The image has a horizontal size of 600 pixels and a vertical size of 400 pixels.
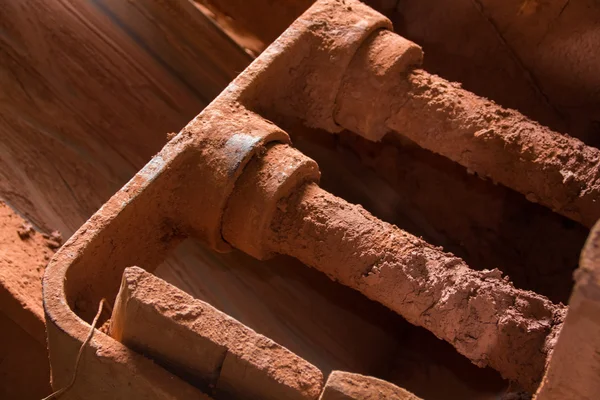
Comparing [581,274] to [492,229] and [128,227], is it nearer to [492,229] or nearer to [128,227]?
[128,227]

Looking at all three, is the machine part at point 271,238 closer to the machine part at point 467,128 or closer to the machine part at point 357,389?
the machine part at point 467,128

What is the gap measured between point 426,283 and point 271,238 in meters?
0.52

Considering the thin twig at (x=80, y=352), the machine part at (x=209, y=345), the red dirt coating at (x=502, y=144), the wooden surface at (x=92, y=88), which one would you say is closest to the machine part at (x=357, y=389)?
the machine part at (x=209, y=345)

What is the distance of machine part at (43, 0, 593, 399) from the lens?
7.04ft

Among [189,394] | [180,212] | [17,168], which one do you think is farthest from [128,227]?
[17,168]

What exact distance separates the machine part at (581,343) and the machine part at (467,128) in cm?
107

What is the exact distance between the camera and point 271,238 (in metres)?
2.48

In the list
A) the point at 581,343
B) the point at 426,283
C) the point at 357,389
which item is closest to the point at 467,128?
the point at 426,283

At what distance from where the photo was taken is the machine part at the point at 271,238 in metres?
2.15

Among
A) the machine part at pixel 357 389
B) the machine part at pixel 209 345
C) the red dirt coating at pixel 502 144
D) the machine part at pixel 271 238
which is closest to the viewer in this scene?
the machine part at pixel 357 389

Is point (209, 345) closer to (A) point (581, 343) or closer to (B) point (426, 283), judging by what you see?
(B) point (426, 283)

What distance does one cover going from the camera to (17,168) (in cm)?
300

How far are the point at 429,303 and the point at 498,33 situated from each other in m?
1.31

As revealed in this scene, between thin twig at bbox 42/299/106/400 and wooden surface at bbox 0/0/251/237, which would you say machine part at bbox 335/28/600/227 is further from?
thin twig at bbox 42/299/106/400
